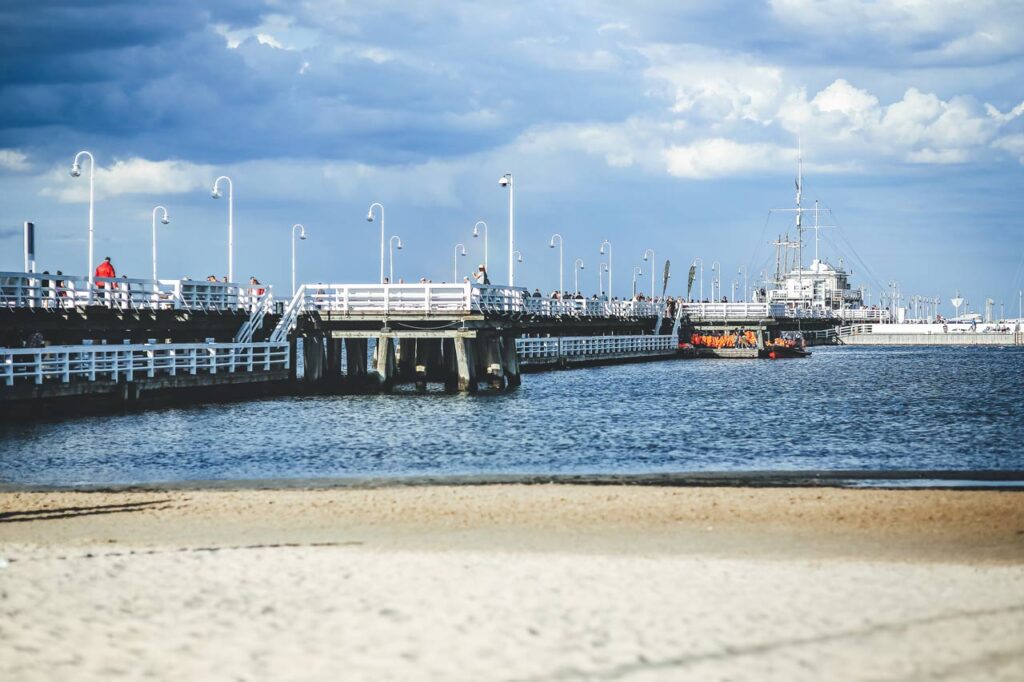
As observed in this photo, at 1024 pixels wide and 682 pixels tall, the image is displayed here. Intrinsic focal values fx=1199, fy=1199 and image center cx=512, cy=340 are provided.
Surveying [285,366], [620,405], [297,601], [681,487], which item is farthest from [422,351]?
[297,601]

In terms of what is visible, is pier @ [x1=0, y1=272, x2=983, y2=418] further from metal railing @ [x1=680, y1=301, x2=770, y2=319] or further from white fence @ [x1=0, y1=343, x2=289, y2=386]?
metal railing @ [x1=680, y1=301, x2=770, y2=319]

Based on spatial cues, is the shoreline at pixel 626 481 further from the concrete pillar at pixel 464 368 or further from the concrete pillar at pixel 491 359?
the concrete pillar at pixel 491 359

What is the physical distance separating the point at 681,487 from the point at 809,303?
16098 centimetres

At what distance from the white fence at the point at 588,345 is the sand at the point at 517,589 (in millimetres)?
47130

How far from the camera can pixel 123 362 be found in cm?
3903

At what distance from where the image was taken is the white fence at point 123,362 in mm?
33688

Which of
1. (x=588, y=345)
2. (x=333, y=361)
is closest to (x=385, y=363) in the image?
(x=333, y=361)

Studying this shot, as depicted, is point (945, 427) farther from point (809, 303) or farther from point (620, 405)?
point (809, 303)

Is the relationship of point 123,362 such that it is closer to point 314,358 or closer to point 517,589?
point 314,358

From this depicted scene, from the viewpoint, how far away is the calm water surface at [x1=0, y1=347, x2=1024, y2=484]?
24812 mm

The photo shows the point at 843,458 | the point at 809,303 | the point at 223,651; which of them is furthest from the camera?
the point at 809,303

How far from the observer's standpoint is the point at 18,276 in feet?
121

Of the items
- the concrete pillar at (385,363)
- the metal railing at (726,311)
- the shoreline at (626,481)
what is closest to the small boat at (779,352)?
the metal railing at (726,311)

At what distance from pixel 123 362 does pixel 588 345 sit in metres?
44.8
